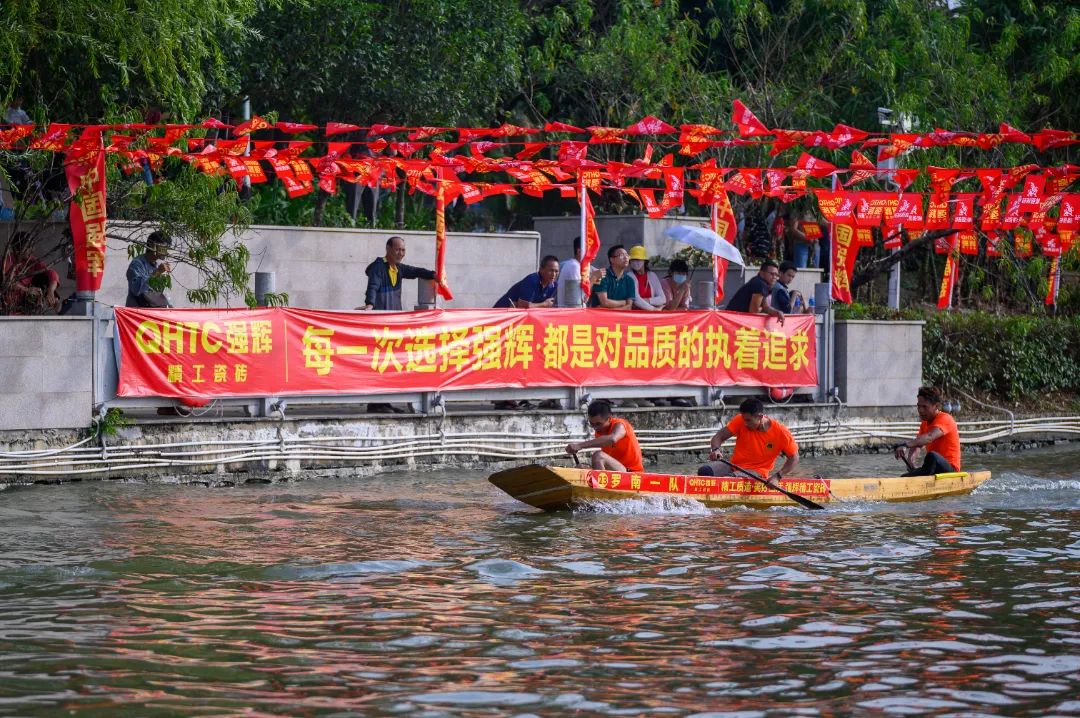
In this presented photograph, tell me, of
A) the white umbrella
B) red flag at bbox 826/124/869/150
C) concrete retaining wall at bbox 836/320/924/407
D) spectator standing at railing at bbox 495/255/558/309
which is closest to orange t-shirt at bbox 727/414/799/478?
spectator standing at railing at bbox 495/255/558/309

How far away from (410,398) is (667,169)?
5.18 meters

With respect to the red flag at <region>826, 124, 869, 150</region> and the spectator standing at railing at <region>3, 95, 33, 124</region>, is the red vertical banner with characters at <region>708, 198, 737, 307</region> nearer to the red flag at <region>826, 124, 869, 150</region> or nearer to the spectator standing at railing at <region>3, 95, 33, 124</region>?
the red flag at <region>826, 124, 869, 150</region>

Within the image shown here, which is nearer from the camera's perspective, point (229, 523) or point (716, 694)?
point (716, 694)

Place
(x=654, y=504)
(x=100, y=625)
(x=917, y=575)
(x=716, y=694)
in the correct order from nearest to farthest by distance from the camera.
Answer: (x=716, y=694) < (x=100, y=625) < (x=917, y=575) < (x=654, y=504)

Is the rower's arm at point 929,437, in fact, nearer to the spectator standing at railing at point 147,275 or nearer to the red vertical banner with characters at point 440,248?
the red vertical banner with characters at point 440,248

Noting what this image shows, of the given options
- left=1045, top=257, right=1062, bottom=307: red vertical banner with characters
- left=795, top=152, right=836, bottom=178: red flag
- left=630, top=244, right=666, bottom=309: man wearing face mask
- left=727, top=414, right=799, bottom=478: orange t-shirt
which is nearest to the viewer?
left=727, top=414, right=799, bottom=478: orange t-shirt

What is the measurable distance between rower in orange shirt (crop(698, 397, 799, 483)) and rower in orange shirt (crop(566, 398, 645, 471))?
897mm

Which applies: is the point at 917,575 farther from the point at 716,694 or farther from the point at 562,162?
the point at 562,162

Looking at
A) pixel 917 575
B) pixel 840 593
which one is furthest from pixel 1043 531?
pixel 840 593

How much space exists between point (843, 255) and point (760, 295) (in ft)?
8.32

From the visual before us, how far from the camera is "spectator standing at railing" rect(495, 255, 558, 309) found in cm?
2111

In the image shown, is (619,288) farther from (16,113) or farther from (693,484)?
(16,113)

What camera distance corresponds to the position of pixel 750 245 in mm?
29609

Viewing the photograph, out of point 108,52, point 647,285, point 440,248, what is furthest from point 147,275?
point 647,285
